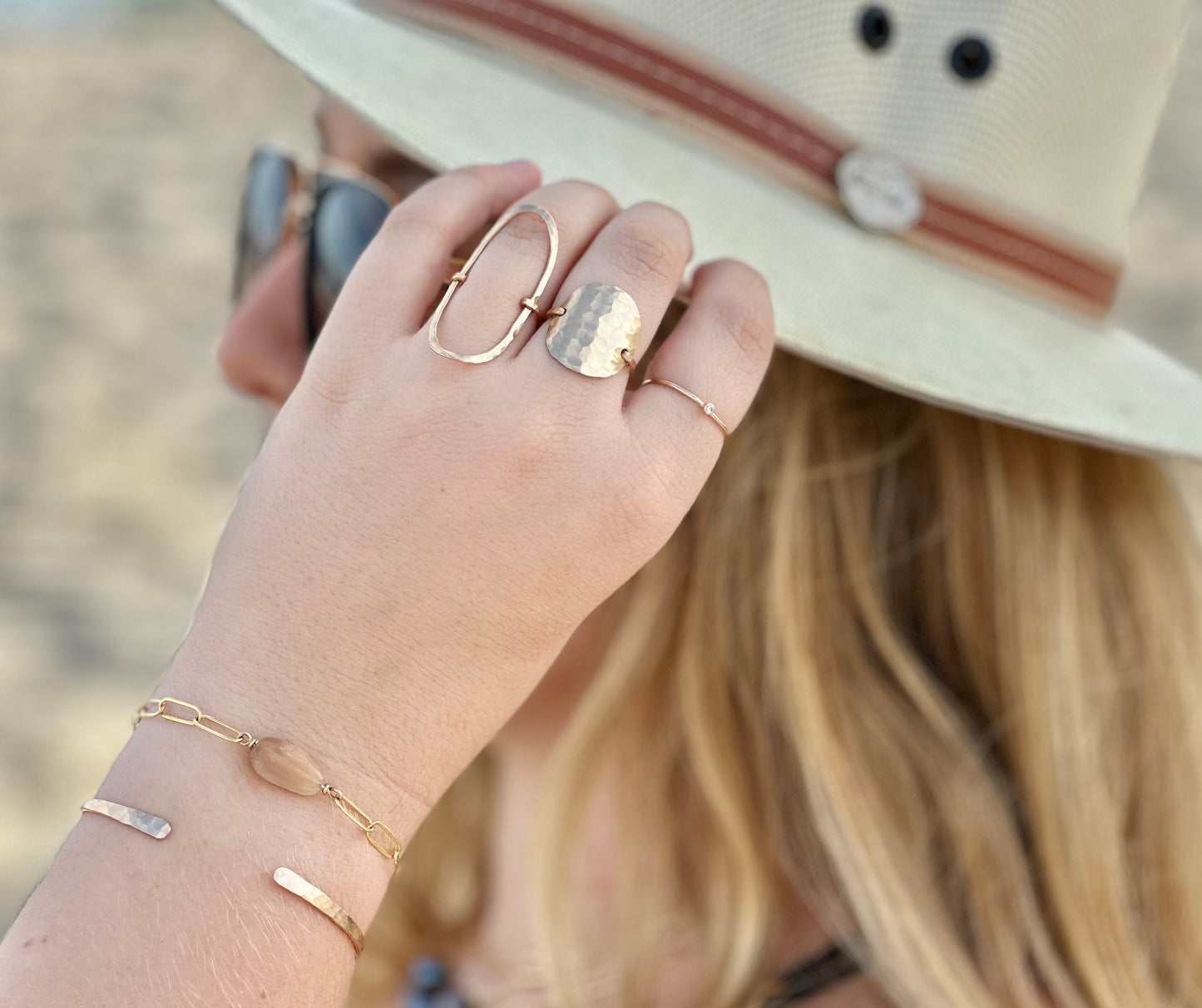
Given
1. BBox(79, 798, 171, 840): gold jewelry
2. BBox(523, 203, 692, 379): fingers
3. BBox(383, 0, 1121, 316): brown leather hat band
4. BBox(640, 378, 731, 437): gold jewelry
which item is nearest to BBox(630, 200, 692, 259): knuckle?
BBox(523, 203, 692, 379): fingers

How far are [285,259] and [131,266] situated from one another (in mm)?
4442

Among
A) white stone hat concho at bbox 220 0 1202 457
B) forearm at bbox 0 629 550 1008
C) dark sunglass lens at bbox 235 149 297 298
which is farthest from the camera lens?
dark sunglass lens at bbox 235 149 297 298

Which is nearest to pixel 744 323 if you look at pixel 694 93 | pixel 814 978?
pixel 694 93

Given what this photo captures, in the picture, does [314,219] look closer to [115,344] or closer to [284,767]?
[284,767]

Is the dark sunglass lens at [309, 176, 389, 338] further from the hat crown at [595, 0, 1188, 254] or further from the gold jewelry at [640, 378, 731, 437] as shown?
the gold jewelry at [640, 378, 731, 437]

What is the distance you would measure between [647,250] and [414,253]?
0.60 ft

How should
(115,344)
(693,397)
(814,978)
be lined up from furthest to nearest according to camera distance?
(115,344) < (814,978) < (693,397)

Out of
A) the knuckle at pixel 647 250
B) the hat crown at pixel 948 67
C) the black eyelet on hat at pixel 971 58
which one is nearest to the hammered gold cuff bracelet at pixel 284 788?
the knuckle at pixel 647 250

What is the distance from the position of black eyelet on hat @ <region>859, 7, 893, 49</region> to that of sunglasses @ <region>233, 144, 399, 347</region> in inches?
21.8

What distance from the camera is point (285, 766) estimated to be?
2.46ft

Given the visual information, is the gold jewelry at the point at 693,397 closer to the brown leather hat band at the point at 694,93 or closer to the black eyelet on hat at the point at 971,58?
the brown leather hat band at the point at 694,93

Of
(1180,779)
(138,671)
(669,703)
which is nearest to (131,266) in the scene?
(138,671)

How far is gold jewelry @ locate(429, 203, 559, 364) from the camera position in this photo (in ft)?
2.68

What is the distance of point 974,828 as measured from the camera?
1375mm
